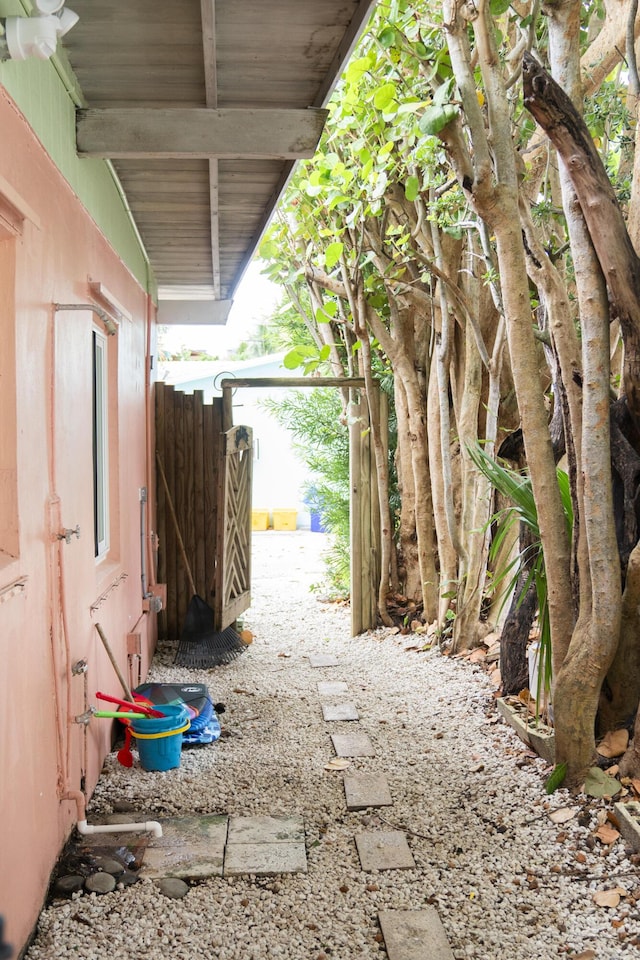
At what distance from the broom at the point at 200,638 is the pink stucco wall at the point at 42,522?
187 centimetres

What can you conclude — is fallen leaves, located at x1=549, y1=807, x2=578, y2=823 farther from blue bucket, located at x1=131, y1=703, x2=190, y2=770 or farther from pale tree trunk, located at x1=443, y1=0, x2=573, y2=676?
blue bucket, located at x1=131, y1=703, x2=190, y2=770

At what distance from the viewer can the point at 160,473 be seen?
6.16 m

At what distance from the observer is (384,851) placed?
287 cm

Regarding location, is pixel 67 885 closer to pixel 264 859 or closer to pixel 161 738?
pixel 264 859

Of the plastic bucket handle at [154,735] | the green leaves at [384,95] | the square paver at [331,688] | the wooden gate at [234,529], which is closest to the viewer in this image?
the plastic bucket handle at [154,735]

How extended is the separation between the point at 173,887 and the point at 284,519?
12529 mm

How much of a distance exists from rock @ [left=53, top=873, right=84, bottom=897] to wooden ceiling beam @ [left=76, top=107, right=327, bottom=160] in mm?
2649

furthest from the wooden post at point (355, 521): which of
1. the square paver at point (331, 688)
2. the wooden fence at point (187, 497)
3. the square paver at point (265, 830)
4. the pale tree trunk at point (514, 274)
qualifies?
the square paver at point (265, 830)

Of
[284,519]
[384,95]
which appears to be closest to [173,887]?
[384,95]

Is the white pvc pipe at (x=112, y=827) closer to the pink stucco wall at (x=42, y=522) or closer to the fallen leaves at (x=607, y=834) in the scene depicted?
the pink stucco wall at (x=42, y=522)

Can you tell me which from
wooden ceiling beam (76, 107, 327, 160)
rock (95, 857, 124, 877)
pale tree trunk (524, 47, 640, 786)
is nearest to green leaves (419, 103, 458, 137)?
pale tree trunk (524, 47, 640, 786)

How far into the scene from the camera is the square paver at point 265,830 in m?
2.97

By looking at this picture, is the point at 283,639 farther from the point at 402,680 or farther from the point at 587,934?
the point at 587,934

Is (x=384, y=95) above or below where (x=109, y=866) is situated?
above
